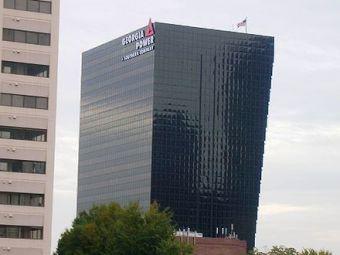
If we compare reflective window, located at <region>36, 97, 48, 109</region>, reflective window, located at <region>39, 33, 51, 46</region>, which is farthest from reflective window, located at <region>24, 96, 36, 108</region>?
reflective window, located at <region>39, 33, 51, 46</region>

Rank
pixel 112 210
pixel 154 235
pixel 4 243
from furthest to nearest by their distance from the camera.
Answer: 1. pixel 112 210
2. pixel 154 235
3. pixel 4 243

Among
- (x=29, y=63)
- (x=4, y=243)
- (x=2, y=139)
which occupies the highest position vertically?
(x=29, y=63)

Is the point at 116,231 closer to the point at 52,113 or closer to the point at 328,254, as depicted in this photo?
the point at 52,113

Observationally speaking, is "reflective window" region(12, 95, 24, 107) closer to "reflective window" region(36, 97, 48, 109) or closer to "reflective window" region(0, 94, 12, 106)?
"reflective window" region(0, 94, 12, 106)

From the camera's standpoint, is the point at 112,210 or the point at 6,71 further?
the point at 112,210

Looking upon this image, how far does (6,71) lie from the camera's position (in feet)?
452

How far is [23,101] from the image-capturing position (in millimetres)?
138000

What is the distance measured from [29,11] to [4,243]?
26.3m

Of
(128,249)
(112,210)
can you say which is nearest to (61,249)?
(112,210)

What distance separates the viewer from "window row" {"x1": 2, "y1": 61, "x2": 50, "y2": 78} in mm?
137750

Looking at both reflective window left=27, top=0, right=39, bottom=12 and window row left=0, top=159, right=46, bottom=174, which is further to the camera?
reflective window left=27, top=0, right=39, bottom=12

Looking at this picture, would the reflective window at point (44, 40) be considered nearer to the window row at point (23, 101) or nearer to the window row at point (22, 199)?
the window row at point (23, 101)

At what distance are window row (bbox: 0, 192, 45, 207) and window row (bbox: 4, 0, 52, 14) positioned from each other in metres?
20.9

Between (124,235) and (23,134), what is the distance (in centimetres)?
1896
